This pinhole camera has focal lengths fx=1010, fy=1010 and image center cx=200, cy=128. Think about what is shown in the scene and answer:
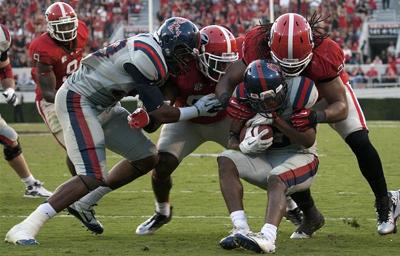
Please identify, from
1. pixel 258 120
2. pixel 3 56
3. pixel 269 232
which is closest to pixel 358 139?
pixel 258 120

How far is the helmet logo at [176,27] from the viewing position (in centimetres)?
607

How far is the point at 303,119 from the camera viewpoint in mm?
5805

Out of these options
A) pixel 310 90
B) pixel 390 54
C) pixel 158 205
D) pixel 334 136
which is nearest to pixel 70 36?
pixel 158 205

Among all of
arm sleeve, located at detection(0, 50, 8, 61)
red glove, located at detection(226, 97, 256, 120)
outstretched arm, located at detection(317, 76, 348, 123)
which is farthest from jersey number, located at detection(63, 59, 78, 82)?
outstretched arm, located at detection(317, 76, 348, 123)

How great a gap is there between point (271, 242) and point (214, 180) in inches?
194

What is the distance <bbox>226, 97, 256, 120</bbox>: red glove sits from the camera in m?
5.96

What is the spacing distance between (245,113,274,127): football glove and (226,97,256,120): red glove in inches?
1.1

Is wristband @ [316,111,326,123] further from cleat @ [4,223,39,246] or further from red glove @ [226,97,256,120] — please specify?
cleat @ [4,223,39,246]

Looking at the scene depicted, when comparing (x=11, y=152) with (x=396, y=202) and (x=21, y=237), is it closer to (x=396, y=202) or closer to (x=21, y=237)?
(x=21, y=237)

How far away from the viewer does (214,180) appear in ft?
34.2

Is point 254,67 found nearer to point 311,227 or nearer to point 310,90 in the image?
point 310,90

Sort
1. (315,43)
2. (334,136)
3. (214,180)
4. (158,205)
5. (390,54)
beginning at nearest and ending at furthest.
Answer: (315,43) < (158,205) < (214,180) < (334,136) < (390,54)

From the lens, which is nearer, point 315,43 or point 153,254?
point 153,254

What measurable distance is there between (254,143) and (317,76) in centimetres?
62
